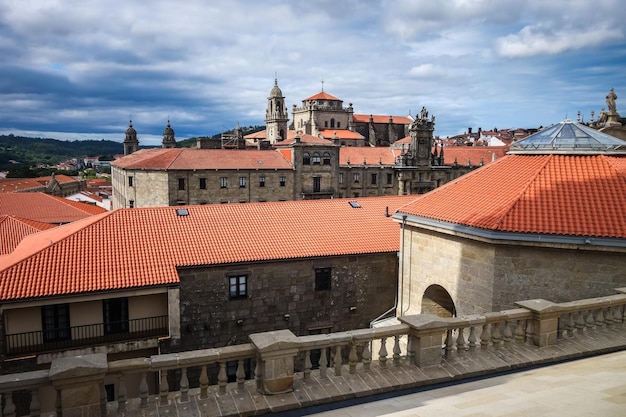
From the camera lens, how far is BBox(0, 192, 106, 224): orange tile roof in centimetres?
3844

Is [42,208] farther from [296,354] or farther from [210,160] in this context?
[296,354]

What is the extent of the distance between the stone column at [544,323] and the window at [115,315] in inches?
565

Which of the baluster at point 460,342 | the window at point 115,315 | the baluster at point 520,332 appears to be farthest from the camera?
the window at point 115,315

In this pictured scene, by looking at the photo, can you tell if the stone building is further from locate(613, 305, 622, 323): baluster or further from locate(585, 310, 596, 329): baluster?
locate(585, 310, 596, 329): baluster

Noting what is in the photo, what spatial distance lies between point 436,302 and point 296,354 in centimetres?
932

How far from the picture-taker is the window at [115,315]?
17.5 m

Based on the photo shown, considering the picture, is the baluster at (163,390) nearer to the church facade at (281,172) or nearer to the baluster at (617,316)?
the baluster at (617,316)

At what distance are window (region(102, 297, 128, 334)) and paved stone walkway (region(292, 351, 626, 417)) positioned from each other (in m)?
13.1

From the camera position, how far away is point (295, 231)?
21750mm

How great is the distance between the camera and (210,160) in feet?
159

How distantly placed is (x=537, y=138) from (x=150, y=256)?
14961mm

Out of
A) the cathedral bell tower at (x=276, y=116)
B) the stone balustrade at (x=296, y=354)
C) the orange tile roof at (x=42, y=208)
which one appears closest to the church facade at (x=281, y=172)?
the orange tile roof at (x=42, y=208)

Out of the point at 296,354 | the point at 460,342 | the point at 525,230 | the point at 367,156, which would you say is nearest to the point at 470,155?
the point at 367,156

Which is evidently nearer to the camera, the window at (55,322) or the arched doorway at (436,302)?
the arched doorway at (436,302)
